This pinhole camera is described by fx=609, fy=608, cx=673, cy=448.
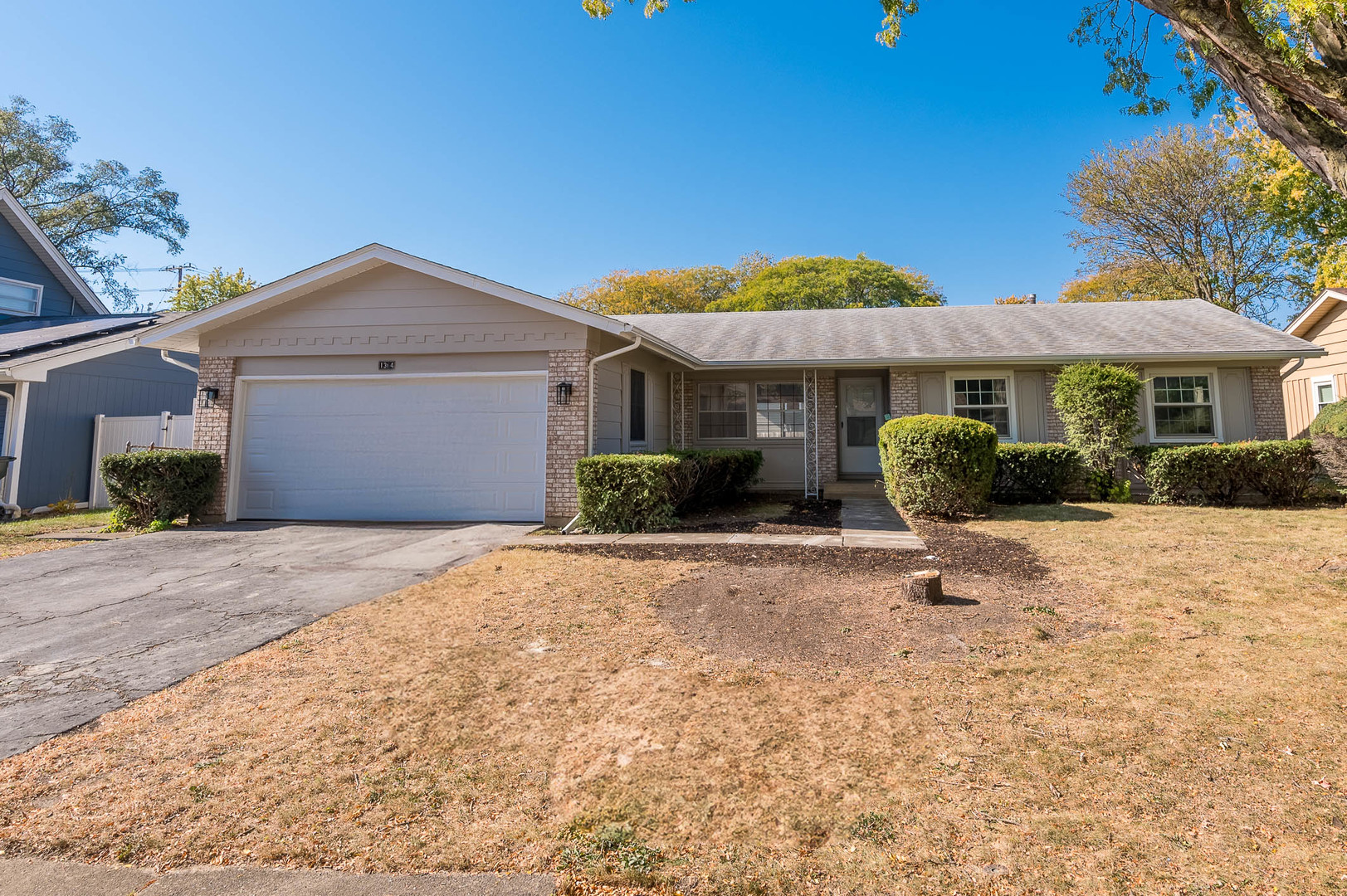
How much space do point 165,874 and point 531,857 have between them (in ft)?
3.61

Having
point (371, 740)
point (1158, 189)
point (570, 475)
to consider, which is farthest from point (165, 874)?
point (1158, 189)

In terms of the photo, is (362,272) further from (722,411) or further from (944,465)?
(944,465)

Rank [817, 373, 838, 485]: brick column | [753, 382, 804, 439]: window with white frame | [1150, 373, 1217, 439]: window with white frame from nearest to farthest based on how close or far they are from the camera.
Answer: [1150, 373, 1217, 439]: window with white frame → [817, 373, 838, 485]: brick column → [753, 382, 804, 439]: window with white frame

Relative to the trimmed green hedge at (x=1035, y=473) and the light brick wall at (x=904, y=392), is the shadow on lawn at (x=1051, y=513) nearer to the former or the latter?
the trimmed green hedge at (x=1035, y=473)

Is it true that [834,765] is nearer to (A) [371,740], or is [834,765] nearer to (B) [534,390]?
(A) [371,740]

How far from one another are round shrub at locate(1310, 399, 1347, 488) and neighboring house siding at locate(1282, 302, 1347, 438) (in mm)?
1173

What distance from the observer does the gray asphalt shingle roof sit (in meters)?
11.3

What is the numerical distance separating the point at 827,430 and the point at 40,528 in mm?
13124

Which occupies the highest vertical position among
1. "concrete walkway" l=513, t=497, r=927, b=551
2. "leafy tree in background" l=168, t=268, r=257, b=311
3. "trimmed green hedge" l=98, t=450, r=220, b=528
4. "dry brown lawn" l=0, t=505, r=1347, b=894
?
"leafy tree in background" l=168, t=268, r=257, b=311

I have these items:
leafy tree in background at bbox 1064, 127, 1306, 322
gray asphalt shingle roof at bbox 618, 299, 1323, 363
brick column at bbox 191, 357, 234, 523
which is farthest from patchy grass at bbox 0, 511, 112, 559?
leafy tree in background at bbox 1064, 127, 1306, 322

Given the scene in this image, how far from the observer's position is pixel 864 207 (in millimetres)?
21766

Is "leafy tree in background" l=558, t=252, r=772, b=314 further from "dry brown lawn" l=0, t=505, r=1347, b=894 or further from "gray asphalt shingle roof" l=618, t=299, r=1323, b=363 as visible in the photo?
"dry brown lawn" l=0, t=505, r=1347, b=894

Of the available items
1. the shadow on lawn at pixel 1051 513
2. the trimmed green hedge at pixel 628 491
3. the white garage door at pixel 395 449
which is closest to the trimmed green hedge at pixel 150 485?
the white garage door at pixel 395 449

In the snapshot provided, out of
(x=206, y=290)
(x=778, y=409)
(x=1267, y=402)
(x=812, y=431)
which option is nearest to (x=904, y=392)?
(x=812, y=431)
